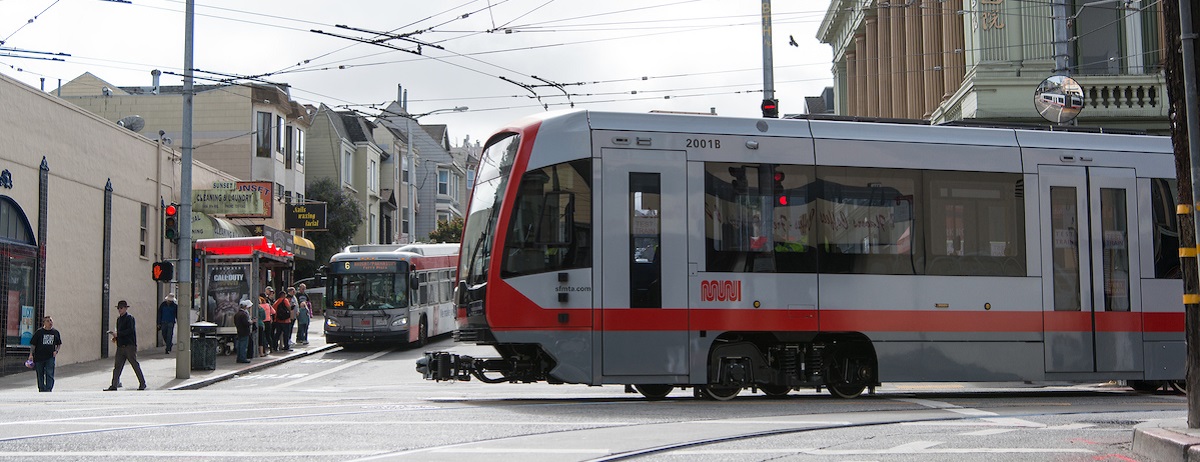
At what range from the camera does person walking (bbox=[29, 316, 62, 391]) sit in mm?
20375

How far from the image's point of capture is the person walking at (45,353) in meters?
20.4

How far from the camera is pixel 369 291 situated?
3284 cm

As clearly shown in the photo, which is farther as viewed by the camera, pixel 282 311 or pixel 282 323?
pixel 282 323

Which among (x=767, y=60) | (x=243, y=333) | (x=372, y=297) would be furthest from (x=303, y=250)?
(x=767, y=60)

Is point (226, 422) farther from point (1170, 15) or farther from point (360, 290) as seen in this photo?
point (360, 290)

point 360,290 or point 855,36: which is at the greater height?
point 855,36

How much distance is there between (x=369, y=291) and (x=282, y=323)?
7.76ft

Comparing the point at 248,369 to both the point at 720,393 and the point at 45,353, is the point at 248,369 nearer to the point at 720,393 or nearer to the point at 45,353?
the point at 45,353

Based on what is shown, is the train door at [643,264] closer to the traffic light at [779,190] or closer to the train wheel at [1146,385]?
the traffic light at [779,190]

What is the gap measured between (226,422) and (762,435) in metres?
4.63

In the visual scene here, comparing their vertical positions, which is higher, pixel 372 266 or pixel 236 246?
pixel 236 246

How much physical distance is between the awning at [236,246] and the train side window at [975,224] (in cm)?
2038

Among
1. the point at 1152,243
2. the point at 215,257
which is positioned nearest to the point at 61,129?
the point at 215,257

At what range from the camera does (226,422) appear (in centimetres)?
1092
